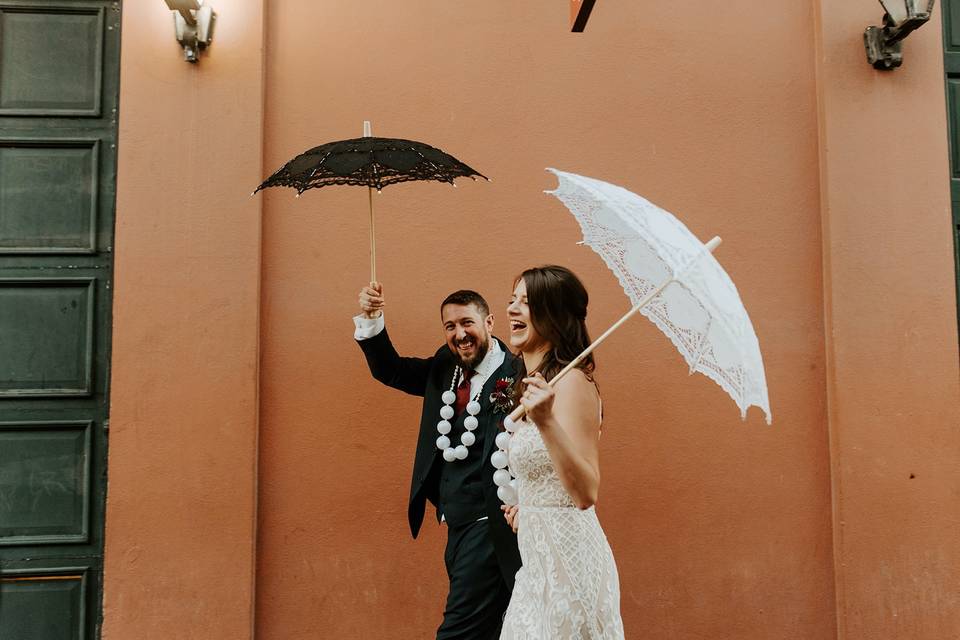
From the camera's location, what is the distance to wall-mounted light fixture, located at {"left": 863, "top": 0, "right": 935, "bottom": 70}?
4.82 m

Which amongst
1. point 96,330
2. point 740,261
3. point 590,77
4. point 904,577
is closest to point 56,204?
point 96,330

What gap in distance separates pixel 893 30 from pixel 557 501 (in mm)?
3440

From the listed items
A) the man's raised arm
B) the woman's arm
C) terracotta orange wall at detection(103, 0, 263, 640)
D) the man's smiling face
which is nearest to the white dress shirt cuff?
the man's raised arm

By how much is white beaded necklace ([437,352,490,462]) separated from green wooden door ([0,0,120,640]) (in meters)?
1.95

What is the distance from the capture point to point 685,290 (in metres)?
2.94

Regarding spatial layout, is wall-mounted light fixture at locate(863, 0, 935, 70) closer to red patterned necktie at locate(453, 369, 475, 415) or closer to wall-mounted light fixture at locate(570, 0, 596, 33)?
wall-mounted light fixture at locate(570, 0, 596, 33)

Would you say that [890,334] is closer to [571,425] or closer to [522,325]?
[522,325]

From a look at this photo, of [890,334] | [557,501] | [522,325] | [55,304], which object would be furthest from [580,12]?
[55,304]

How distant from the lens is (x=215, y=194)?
16.0 ft

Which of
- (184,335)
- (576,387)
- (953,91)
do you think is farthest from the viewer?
(953,91)

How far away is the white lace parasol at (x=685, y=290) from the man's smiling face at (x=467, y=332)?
3.27ft

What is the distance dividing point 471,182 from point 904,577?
314 cm

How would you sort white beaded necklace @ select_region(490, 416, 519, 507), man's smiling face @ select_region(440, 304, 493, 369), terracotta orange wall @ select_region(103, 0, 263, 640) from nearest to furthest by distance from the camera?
white beaded necklace @ select_region(490, 416, 519, 507) < man's smiling face @ select_region(440, 304, 493, 369) < terracotta orange wall @ select_region(103, 0, 263, 640)

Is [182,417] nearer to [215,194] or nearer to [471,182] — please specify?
[215,194]
